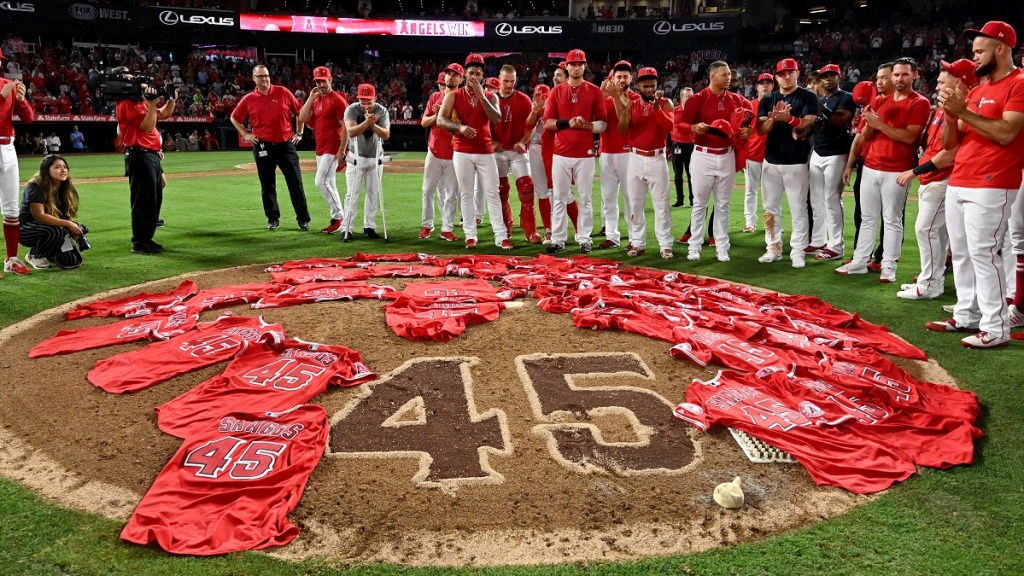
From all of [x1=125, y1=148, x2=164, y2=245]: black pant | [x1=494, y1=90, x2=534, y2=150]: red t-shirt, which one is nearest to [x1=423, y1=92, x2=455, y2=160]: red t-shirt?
[x1=494, y1=90, x2=534, y2=150]: red t-shirt

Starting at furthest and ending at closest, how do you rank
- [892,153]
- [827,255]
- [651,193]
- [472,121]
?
[472,121] → [827,255] → [651,193] → [892,153]

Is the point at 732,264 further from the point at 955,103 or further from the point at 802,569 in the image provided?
the point at 802,569

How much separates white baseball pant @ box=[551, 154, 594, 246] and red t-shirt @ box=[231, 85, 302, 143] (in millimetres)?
4377

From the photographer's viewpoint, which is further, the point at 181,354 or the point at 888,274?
the point at 888,274

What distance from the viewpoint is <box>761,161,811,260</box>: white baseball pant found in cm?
884

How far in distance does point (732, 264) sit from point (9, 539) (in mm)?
7849

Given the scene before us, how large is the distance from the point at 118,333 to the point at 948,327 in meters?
7.12

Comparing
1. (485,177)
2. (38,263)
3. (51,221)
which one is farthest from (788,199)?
(38,263)

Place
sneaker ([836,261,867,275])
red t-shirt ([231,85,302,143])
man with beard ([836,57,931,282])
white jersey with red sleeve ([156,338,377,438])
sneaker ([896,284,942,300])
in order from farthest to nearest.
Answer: red t-shirt ([231,85,302,143]), sneaker ([836,261,867,275]), man with beard ([836,57,931,282]), sneaker ([896,284,942,300]), white jersey with red sleeve ([156,338,377,438])

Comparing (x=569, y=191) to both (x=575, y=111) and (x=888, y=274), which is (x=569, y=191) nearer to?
(x=575, y=111)

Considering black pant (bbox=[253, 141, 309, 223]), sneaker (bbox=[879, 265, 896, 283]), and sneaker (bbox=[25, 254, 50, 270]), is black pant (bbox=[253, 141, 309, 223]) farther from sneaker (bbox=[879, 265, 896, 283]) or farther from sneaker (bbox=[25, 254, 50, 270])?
sneaker (bbox=[879, 265, 896, 283])

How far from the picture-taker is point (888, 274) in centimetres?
802

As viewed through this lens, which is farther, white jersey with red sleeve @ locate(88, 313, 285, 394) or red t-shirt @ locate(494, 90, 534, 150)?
red t-shirt @ locate(494, 90, 534, 150)

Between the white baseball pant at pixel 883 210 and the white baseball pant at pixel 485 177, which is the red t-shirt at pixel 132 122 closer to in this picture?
the white baseball pant at pixel 485 177
